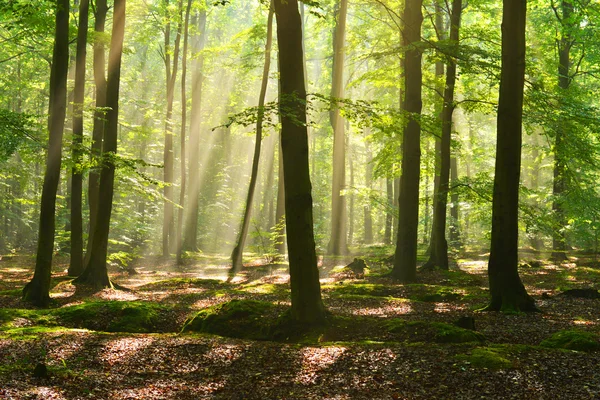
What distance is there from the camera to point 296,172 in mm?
8188

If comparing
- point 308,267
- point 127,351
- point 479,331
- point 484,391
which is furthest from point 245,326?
point 484,391

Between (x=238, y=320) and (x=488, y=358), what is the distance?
4.35 metres

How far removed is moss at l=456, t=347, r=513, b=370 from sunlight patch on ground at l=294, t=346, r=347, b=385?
160cm

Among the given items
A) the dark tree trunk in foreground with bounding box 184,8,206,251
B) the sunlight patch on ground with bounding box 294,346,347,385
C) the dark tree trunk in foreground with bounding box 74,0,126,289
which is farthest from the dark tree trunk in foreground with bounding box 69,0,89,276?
the dark tree trunk in foreground with bounding box 184,8,206,251

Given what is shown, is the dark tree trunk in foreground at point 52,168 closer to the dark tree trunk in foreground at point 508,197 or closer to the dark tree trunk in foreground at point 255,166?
the dark tree trunk in foreground at point 255,166

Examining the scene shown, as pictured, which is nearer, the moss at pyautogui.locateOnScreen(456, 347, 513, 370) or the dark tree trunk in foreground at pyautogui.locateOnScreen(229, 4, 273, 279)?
the moss at pyautogui.locateOnScreen(456, 347, 513, 370)

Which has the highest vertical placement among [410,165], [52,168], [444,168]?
[444,168]

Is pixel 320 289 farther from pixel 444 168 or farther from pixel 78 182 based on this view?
pixel 78 182

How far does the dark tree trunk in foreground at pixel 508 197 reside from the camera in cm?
977

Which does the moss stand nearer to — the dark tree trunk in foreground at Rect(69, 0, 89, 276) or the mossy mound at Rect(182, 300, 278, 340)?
the mossy mound at Rect(182, 300, 278, 340)

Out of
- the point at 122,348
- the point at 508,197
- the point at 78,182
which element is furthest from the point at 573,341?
the point at 78,182

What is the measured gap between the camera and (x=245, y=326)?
29.1 ft

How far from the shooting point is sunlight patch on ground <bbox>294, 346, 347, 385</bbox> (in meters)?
6.27

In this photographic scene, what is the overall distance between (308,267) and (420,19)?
353 inches
